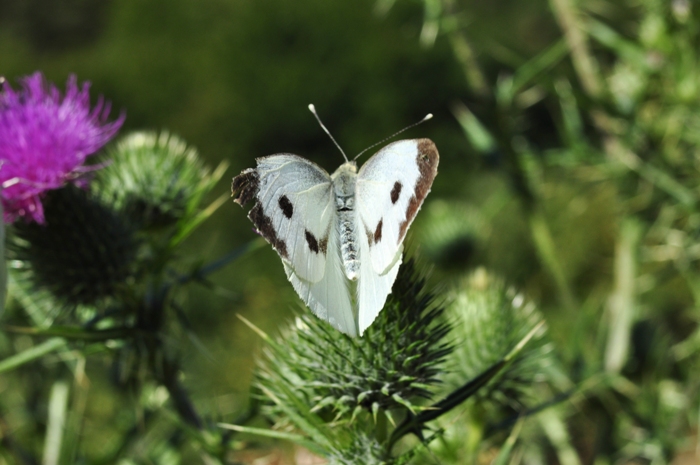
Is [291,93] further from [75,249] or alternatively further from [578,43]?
[75,249]

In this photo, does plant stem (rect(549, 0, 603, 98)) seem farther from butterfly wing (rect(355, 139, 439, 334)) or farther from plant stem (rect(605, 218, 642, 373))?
butterfly wing (rect(355, 139, 439, 334))

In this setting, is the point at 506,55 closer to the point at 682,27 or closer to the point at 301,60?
the point at 682,27

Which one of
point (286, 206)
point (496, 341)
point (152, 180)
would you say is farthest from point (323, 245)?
point (152, 180)

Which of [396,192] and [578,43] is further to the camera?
[578,43]

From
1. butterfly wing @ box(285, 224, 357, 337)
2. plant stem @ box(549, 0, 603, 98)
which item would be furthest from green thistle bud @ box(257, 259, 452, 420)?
plant stem @ box(549, 0, 603, 98)

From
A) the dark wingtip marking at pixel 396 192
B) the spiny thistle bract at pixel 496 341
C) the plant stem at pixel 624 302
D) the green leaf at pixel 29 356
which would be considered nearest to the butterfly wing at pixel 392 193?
the dark wingtip marking at pixel 396 192

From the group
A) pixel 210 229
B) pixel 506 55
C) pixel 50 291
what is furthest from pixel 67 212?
Answer: pixel 210 229

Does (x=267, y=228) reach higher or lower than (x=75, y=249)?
lower
